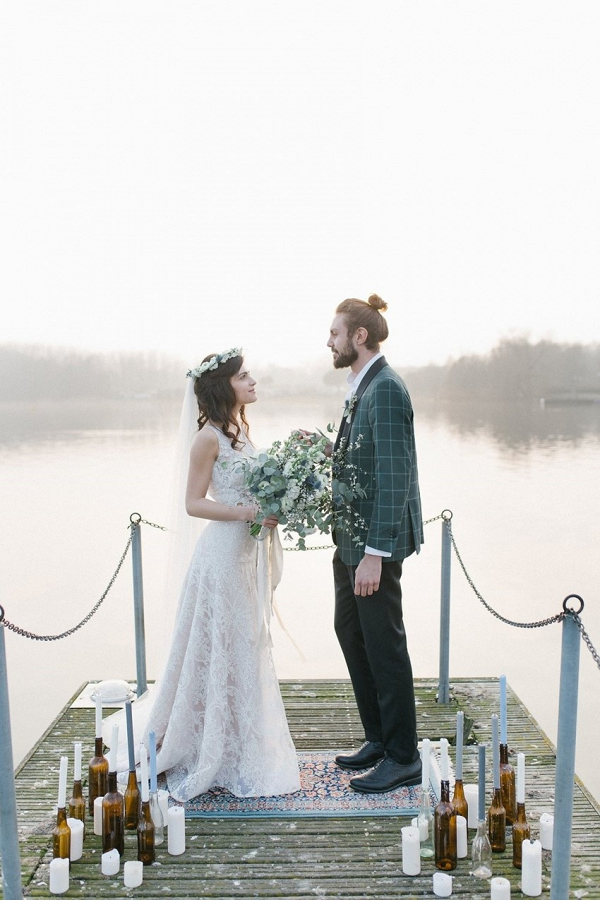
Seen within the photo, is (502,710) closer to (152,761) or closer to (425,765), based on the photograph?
(425,765)

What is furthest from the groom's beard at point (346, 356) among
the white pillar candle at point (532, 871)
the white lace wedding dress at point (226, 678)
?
the white pillar candle at point (532, 871)

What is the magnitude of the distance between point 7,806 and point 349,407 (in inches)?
78.2

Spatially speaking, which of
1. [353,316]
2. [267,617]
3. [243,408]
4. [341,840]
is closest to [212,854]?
[341,840]

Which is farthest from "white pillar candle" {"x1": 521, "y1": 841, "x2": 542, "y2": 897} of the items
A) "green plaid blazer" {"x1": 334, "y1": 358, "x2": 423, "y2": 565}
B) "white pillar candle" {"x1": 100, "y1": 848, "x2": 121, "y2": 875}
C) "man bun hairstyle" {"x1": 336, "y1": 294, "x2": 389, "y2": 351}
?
"man bun hairstyle" {"x1": 336, "y1": 294, "x2": 389, "y2": 351}

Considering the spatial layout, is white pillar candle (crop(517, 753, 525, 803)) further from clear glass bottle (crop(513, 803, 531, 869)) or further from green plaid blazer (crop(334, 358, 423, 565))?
green plaid blazer (crop(334, 358, 423, 565))

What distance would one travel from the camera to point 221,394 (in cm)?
373

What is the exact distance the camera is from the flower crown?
12.2ft

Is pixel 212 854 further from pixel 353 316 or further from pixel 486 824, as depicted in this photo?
pixel 353 316

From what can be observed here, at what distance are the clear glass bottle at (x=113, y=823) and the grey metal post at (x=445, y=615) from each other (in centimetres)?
212

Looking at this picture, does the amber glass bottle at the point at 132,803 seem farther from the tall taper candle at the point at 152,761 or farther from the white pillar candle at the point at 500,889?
the white pillar candle at the point at 500,889

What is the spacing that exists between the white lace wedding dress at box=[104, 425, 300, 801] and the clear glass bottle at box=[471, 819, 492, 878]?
0.88 metres

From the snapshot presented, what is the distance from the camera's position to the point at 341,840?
333 cm

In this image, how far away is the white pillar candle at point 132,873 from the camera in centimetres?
302

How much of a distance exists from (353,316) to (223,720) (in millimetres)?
1786
